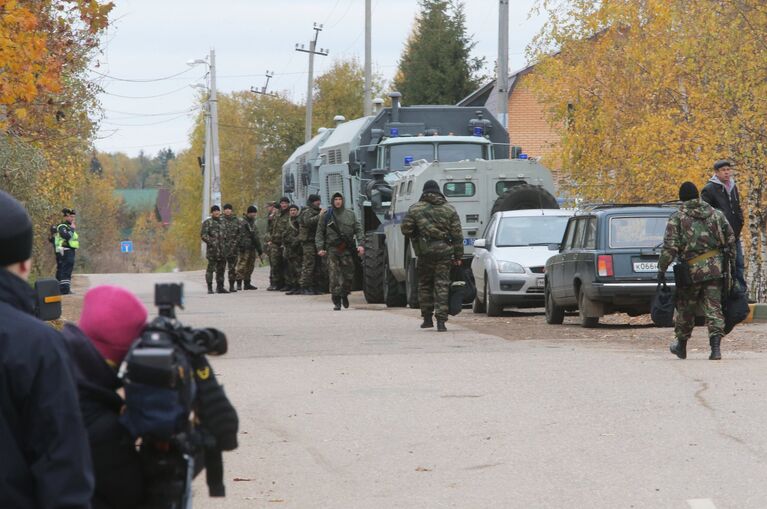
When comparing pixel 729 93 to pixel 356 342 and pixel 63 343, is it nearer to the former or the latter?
pixel 356 342

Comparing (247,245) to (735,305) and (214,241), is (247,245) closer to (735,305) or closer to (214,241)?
(214,241)

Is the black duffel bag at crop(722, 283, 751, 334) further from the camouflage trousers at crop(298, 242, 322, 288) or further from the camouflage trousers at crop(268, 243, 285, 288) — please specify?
the camouflage trousers at crop(268, 243, 285, 288)

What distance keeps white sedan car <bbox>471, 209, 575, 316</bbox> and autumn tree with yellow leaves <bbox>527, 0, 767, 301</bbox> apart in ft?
9.81

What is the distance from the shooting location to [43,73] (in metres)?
16.0

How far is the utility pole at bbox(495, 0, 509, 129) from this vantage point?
3156 cm

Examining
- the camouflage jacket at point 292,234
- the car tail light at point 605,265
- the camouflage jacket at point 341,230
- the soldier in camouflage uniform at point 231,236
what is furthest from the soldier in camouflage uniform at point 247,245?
the car tail light at point 605,265

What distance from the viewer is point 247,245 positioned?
33719mm

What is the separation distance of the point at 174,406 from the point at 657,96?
2744 centimetres

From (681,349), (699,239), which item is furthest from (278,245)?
(699,239)

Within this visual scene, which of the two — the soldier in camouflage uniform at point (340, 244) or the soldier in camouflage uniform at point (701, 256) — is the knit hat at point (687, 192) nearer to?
the soldier in camouflage uniform at point (701, 256)

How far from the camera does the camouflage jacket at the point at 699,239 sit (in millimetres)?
14680

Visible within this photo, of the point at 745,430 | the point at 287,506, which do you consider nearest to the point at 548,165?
the point at 745,430

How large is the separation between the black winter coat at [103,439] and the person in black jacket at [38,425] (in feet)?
1.16

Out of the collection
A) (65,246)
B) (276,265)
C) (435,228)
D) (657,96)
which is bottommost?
(276,265)
